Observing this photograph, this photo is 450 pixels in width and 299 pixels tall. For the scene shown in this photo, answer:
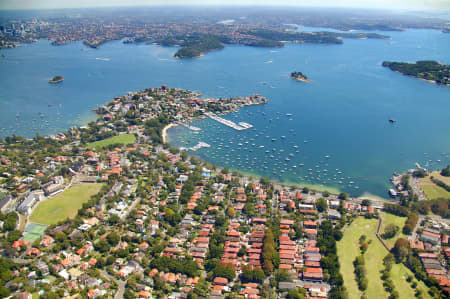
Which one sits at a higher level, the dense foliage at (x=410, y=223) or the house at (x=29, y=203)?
the dense foliage at (x=410, y=223)

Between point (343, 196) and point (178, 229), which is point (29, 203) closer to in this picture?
point (178, 229)

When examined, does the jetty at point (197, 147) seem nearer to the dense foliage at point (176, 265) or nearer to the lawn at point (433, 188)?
the dense foliage at point (176, 265)

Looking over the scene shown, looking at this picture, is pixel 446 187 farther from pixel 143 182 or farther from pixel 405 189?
pixel 143 182

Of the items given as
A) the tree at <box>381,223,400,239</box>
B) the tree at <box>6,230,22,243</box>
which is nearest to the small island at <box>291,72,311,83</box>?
the tree at <box>381,223,400,239</box>

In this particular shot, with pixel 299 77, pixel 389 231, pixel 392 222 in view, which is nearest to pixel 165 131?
pixel 392 222

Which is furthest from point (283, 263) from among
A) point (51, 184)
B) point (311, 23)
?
point (311, 23)

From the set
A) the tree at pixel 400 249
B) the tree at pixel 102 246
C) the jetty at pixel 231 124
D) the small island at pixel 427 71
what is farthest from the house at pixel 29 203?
the small island at pixel 427 71
